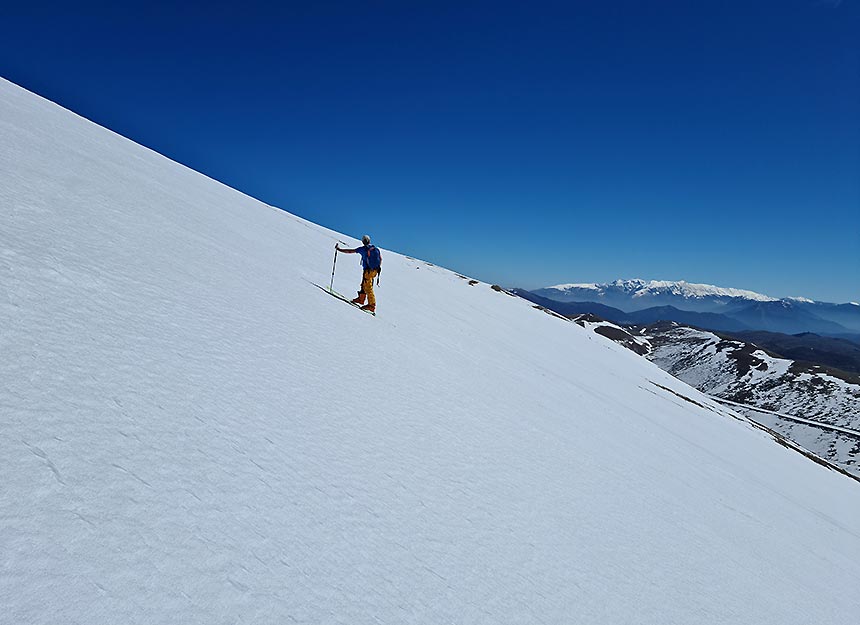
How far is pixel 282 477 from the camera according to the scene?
3795mm

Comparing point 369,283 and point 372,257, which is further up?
point 372,257

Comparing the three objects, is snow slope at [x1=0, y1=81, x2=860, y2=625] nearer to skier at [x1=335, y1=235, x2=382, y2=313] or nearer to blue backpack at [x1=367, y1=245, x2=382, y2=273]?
skier at [x1=335, y1=235, x2=382, y2=313]

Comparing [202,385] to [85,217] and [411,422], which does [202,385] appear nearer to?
[411,422]

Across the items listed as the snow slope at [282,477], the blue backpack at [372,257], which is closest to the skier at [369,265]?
the blue backpack at [372,257]

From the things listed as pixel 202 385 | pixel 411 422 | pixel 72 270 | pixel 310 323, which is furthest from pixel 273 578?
pixel 310 323

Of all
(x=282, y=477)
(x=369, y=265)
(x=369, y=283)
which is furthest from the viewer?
(x=369, y=283)

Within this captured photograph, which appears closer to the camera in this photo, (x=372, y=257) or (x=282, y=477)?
(x=282, y=477)

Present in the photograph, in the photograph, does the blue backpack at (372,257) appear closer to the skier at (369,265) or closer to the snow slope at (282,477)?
the skier at (369,265)

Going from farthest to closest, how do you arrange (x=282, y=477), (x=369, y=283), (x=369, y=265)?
(x=369, y=283) < (x=369, y=265) < (x=282, y=477)

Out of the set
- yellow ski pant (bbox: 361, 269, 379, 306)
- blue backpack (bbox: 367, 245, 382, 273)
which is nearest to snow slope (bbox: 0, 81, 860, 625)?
yellow ski pant (bbox: 361, 269, 379, 306)

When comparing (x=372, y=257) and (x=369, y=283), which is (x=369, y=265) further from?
(x=369, y=283)

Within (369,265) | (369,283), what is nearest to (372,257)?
(369,265)

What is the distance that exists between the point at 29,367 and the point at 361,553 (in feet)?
11.1

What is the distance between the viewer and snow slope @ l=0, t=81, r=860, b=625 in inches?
102
